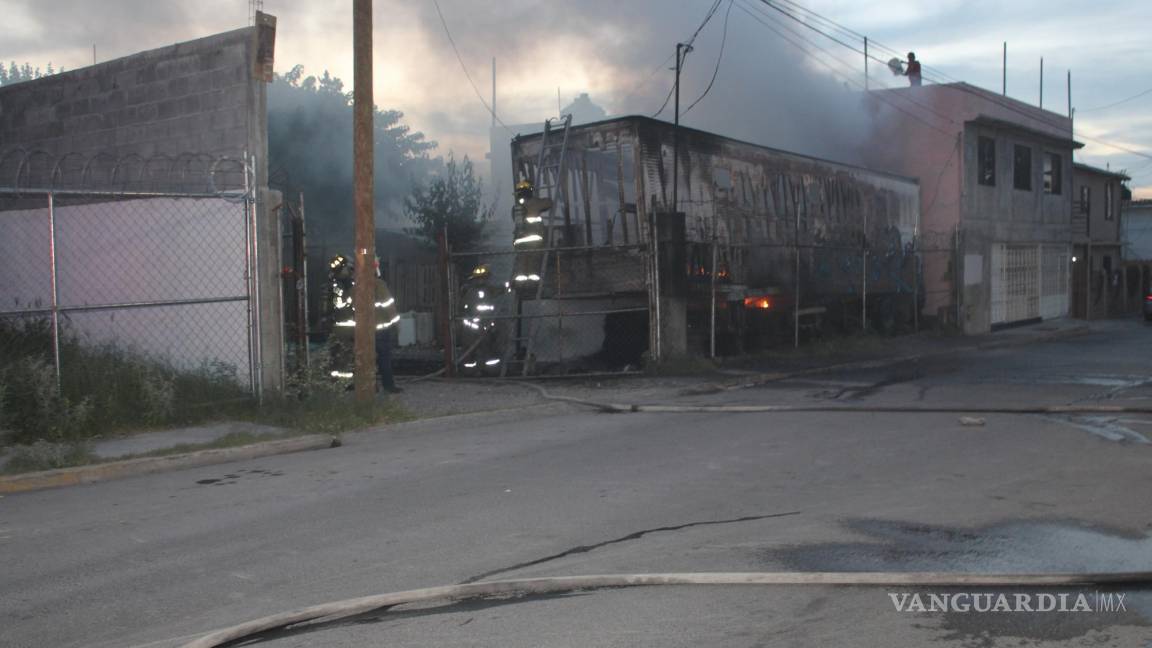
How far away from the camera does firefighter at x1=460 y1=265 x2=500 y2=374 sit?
49.8 feet

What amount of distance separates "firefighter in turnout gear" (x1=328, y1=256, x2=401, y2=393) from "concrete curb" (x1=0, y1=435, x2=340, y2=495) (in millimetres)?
2645

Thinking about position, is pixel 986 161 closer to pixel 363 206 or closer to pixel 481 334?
pixel 481 334

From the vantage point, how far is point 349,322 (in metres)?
12.8

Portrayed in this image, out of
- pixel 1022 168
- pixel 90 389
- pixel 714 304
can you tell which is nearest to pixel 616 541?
pixel 90 389

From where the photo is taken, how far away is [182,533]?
5930 millimetres

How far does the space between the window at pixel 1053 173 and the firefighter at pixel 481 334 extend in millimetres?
21948

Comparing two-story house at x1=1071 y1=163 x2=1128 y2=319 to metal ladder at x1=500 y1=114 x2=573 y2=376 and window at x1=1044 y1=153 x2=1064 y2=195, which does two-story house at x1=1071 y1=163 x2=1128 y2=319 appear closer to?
window at x1=1044 y1=153 x2=1064 y2=195

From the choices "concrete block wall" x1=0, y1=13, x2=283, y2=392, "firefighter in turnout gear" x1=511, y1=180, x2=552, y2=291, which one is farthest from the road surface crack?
"firefighter in turnout gear" x1=511, y1=180, x2=552, y2=291

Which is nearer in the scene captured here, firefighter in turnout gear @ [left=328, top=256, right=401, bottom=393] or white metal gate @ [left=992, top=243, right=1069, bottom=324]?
firefighter in turnout gear @ [left=328, top=256, right=401, bottom=393]

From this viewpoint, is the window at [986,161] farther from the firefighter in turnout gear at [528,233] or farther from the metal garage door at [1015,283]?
the firefighter in turnout gear at [528,233]

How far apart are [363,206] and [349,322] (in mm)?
2766

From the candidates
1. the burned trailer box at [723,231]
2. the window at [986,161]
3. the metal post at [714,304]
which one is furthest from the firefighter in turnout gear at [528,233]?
the window at [986,161]

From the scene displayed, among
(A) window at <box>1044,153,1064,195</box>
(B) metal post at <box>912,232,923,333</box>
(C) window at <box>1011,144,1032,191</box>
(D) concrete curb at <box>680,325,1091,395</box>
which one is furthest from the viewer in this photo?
(A) window at <box>1044,153,1064,195</box>

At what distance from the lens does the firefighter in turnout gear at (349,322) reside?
1201 centimetres
